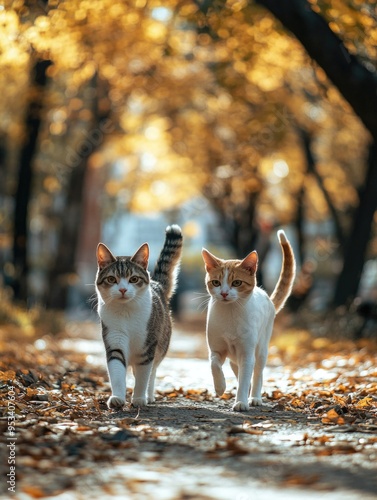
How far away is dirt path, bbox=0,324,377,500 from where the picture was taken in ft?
17.1

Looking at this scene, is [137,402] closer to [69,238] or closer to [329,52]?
[329,52]

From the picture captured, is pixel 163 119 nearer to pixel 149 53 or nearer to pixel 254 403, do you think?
pixel 149 53

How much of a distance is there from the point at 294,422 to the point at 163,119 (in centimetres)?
2538

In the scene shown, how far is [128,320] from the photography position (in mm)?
8117

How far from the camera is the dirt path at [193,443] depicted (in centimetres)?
521

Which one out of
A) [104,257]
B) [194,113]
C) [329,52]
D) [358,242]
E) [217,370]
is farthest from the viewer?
[194,113]

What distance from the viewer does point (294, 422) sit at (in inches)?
297

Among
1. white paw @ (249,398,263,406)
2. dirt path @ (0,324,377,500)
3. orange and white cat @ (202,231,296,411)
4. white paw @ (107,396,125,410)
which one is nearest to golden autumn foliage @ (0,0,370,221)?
orange and white cat @ (202,231,296,411)

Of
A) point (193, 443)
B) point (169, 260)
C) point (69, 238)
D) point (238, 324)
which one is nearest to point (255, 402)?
point (238, 324)

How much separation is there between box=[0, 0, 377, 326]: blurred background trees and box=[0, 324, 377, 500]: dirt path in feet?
16.3

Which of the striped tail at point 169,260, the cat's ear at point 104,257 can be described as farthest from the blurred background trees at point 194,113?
the cat's ear at point 104,257

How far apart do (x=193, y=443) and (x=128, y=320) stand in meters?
1.82

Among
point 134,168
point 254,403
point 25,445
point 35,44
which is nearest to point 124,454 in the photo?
point 25,445

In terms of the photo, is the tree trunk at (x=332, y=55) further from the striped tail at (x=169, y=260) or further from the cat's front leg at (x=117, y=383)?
the cat's front leg at (x=117, y=383)
